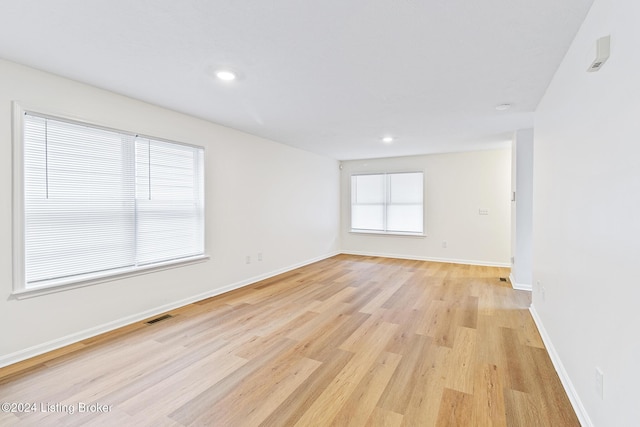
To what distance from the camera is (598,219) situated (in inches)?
57.9

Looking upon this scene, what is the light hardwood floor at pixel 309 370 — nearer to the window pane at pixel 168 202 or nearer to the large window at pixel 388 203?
the window pane at pixel 168 202

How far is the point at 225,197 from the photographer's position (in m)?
4.04

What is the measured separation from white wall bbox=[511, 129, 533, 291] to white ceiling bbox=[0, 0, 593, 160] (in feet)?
2.56

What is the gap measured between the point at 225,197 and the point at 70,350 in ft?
7.44

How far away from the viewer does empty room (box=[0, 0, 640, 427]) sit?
1.57 meters

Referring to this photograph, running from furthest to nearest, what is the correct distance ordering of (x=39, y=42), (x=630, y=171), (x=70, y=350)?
(x=70, y=350)
(x=39, y=42)
(x=630, y=171)

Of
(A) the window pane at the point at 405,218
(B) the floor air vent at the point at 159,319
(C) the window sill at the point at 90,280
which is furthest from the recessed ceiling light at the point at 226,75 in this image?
(A) the window pane at the point at 405,218

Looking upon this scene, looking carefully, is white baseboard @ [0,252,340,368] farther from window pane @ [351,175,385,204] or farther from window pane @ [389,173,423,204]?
window pane @ [389,173,423,204]

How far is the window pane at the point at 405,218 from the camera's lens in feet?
20.9

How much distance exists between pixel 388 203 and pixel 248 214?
3524 mm

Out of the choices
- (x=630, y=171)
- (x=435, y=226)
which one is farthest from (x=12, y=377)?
(x=435, y=226)

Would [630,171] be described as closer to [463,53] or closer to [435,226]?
[463,53]

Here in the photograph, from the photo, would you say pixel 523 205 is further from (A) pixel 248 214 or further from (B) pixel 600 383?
(A) pixel 248 214

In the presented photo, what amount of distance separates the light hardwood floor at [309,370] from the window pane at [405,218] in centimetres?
293
